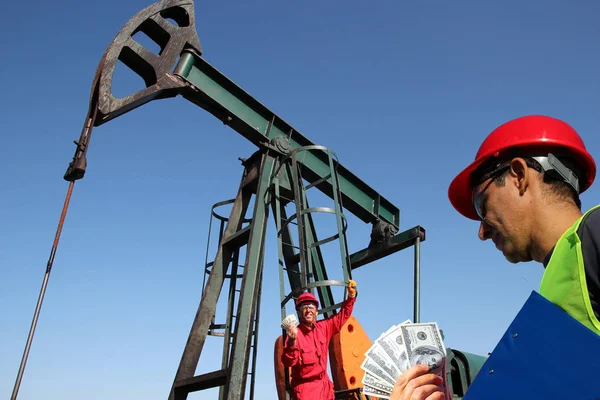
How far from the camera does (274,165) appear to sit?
7.45 m

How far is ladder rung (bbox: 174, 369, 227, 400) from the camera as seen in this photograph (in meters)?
5.62

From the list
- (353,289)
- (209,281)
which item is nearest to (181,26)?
(209,281)

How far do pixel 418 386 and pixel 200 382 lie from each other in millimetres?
4870

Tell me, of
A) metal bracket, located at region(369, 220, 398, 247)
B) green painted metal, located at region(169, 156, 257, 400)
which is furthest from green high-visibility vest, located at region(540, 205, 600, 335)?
metal bracket, located at region(369, 220, 398, 247)

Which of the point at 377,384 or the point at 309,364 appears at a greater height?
the point at 309,364

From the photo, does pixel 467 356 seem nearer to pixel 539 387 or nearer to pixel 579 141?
pixel 579 141

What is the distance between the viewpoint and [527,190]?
1.62 metres

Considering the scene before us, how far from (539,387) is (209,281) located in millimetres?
5888

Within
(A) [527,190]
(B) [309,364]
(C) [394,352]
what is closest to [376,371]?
(C) [394,352]

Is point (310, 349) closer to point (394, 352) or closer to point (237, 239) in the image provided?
point (237, 239)

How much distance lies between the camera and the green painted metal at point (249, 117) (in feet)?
23.0

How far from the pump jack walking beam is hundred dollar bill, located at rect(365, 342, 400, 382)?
3.74 m

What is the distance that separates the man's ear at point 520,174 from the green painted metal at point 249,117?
577 centimetres

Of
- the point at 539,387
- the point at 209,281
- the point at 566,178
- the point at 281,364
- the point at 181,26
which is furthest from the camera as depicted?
the point at 181,26
